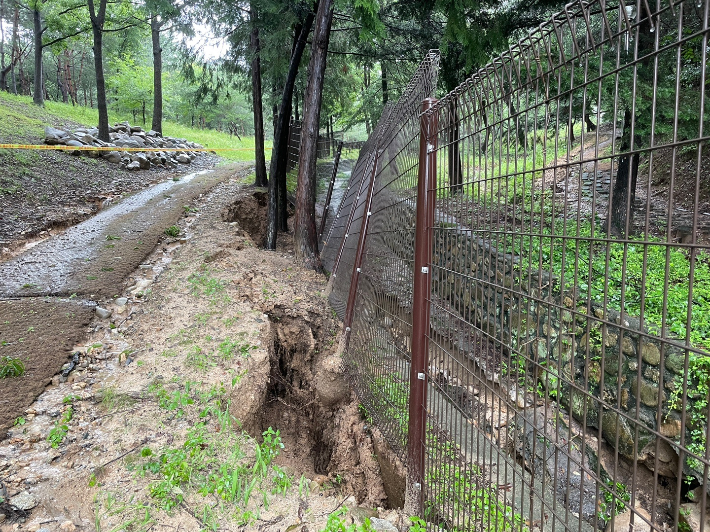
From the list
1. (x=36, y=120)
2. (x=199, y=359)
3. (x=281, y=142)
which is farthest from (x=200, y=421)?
(x=36, y=120)

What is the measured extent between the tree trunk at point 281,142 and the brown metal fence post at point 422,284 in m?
6.55

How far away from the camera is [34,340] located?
14.9 ft

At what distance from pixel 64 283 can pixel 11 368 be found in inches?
95.8

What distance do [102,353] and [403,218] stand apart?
3452mm

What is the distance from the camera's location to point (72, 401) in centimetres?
374

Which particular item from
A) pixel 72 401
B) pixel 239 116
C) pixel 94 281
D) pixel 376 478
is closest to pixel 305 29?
pixel 94 281

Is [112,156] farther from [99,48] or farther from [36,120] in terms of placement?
[36,120]

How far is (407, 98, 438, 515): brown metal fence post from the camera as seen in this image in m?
2.43

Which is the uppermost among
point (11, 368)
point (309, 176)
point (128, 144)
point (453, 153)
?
point (128, 144)

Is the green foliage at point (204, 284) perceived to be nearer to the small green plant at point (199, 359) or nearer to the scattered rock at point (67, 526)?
the small green plant at point (199, 359)

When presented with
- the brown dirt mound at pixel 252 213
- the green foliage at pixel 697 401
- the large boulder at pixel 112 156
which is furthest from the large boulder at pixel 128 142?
the green foliage at pixel 697 401

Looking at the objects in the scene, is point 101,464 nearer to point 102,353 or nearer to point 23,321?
point 102,353

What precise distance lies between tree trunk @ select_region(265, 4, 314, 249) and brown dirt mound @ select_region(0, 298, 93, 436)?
4.04 meters

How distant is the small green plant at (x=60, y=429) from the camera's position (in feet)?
10.5
